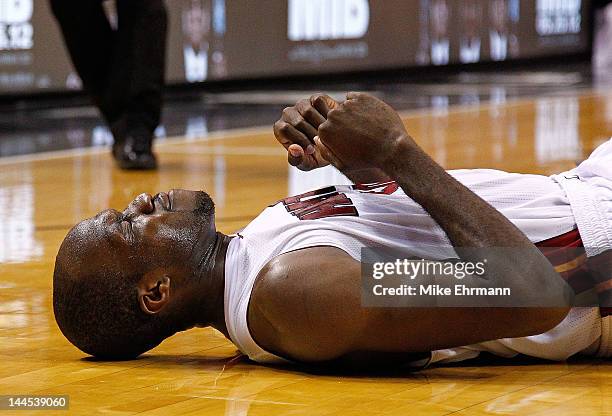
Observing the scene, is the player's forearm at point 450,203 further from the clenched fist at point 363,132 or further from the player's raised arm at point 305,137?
the player's raised arm at point 305,137

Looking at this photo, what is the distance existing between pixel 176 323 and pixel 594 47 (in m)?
13.9

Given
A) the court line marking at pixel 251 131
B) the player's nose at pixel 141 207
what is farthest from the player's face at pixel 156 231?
the court line marking at pixel 251 131

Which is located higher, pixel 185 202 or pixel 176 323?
pixel 185 202

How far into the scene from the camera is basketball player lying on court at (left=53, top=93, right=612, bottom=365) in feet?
6.87

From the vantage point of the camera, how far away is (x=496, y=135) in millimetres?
6891

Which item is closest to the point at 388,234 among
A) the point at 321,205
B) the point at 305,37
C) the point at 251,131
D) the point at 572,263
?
the point at 321,205

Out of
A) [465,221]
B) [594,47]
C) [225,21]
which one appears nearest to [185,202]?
[465,221]

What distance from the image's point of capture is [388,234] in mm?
2246

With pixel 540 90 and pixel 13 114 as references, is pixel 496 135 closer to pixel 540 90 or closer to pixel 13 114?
pixel 13 114

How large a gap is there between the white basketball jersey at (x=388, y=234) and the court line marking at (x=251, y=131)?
3692mm

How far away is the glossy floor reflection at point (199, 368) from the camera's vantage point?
2025 mm

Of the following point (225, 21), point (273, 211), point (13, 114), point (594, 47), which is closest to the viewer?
point (273, 211)

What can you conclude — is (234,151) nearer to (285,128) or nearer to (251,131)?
(251,131)

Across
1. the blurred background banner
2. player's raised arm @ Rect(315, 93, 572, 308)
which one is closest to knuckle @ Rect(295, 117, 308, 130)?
player's raised arm @ Rect(315, 93, 572, 308)
